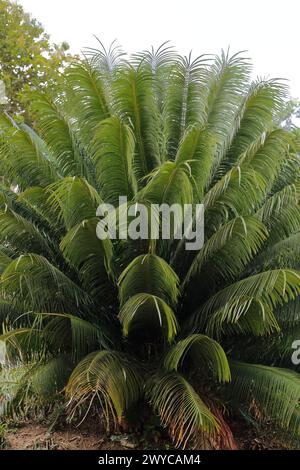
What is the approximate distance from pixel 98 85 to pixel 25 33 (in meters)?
5.13

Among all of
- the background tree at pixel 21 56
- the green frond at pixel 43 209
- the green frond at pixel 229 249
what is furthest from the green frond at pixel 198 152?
the background tree at pixel 21 56

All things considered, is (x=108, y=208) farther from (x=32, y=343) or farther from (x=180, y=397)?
(x=180, y=397)

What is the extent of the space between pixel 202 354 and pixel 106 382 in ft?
2.80

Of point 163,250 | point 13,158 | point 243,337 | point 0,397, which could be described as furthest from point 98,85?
point 0,397

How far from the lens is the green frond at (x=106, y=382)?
3084mm

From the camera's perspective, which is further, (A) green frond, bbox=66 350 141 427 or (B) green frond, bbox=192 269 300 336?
(B) green frond, bbox=192 269 300 336

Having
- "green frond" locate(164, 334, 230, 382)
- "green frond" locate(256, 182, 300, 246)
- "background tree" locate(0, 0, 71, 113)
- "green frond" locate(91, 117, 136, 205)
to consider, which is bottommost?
"green frond" locate(164, 334, 230, 382)

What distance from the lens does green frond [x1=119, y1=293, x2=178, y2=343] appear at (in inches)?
Result: 125

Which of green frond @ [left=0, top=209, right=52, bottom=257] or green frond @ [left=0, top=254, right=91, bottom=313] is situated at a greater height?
green frond @ [left=0, top=209, right=52, bottom=257]

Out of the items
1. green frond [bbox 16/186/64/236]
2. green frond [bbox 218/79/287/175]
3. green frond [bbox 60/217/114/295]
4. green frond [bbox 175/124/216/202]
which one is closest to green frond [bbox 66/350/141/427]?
green frond [bbox 60/217/114/295]

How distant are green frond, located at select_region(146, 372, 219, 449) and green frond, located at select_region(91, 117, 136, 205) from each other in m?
1.70

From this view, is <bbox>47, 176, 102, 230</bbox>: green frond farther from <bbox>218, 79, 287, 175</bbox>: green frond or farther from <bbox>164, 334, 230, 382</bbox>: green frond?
<bbox>218, 79, 287, 175</bbox>: green frond

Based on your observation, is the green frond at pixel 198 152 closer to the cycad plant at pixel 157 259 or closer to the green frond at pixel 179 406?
the cycad plant at pixel 157 259

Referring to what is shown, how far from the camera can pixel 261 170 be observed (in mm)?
3918
